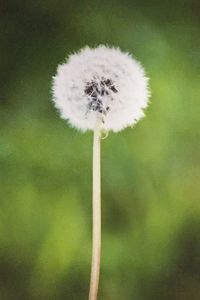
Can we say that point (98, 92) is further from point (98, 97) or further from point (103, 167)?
point (103, 167)

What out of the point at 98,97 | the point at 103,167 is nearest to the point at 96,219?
the point at 103,167

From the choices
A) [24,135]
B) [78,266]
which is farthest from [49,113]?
[78,266]

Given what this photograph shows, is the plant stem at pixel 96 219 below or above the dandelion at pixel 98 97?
below

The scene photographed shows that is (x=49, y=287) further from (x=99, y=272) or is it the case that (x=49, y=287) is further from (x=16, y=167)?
(x=16, y=167)

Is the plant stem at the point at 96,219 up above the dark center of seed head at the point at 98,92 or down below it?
below

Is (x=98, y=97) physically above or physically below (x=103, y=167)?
above

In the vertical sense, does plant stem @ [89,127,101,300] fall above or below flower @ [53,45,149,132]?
below
